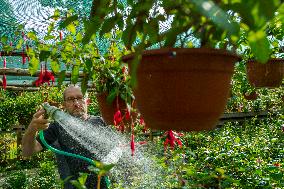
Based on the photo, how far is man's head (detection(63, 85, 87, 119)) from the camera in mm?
2645

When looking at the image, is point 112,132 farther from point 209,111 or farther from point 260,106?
point 260,106

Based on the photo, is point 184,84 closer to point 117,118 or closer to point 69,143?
point 117,118

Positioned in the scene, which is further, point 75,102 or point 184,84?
point 75,102

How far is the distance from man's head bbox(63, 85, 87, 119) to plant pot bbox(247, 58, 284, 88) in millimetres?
1045

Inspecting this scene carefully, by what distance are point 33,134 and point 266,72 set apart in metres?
1.37

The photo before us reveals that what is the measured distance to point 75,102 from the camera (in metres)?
2.64

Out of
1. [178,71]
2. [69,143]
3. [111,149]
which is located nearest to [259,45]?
[178,71]

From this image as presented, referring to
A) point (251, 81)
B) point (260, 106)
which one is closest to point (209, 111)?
point (251, 81)

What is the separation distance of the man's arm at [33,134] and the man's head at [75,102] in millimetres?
296

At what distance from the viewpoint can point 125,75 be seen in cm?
176

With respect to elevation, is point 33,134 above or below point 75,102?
below

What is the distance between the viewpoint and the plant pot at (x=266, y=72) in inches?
93.1

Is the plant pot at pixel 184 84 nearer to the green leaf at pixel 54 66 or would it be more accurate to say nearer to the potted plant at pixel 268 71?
the green leaf at pixel 54 66

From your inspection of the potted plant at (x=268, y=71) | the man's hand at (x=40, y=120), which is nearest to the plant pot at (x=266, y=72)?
the potted plant at (x=268, y=71)
